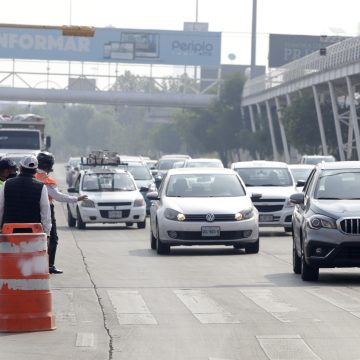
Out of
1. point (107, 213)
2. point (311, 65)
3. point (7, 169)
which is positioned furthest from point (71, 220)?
point (311, 65)

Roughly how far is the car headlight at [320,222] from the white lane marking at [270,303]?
145 cm

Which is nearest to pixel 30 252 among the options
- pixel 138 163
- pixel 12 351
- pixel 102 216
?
pixel 12 351

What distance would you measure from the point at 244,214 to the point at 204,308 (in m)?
9.74

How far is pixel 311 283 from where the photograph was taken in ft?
63.9

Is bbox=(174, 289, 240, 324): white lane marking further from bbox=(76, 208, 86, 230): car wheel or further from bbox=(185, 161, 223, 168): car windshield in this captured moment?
bbox=(185, 161, 223, 168): car windshield

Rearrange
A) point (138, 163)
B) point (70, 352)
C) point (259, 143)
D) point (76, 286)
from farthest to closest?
1. point (259, 143)
2. point (138, 163)
3. point (76, 286)
4. point (70, 352)

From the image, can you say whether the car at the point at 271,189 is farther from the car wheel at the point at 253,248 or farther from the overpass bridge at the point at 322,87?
the overpass bridge at the point at 322,87

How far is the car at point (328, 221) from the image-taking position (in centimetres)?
1912

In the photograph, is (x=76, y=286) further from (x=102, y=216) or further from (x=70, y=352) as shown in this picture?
(x=102, y=216)

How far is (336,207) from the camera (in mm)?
19500

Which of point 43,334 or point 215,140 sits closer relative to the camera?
point 43,334

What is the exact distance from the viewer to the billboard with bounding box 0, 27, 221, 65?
4451 inches

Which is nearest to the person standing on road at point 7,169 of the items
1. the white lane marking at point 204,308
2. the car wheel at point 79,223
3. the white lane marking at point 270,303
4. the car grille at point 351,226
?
the white lane marking at point 204,308

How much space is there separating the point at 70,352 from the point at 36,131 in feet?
152
